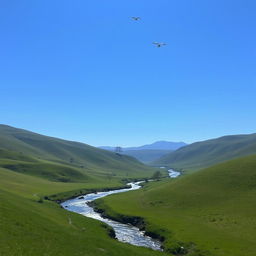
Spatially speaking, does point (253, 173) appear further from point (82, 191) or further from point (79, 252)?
point (79, 252)

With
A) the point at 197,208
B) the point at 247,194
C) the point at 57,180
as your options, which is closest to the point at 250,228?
the point at 197,208

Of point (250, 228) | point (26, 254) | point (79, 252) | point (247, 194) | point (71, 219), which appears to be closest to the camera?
point (26, 254)

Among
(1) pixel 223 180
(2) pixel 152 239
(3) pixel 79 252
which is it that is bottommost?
(2) pixel 152 239

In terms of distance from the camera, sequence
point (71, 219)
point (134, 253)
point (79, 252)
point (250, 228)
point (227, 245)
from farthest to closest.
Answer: point (71, 219), point (250, 228), point (227, 245), point (134, 253), point (79, 252)

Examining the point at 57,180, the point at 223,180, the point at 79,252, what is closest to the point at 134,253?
the point at 79,252

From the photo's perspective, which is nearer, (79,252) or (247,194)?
(79,252)

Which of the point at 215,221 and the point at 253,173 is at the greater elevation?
the point at 253,173
